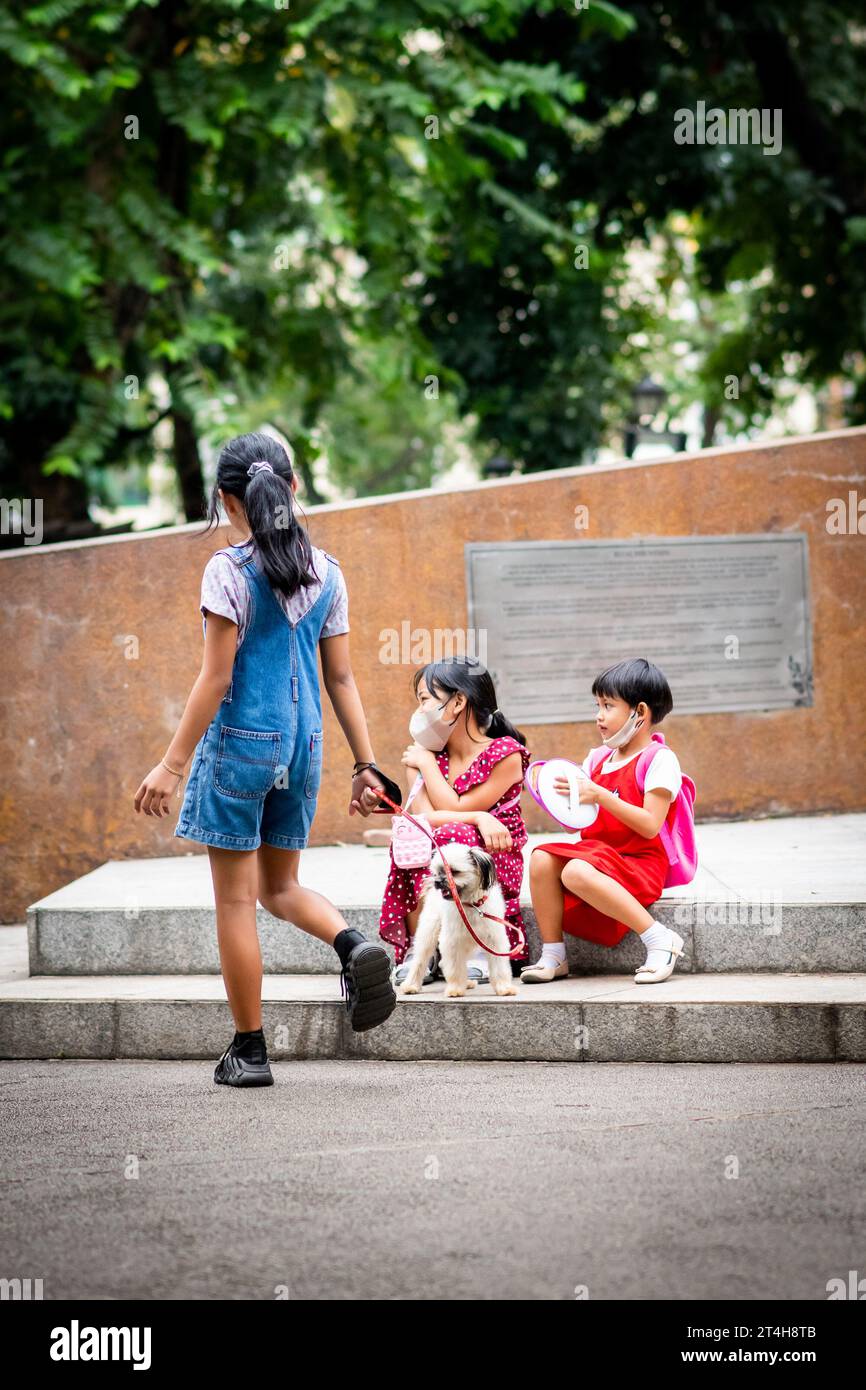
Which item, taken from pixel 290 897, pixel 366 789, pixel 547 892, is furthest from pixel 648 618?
pixel 290 897

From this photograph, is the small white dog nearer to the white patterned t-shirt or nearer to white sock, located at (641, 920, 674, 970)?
white sock, located at (641, 920, 674, 970)

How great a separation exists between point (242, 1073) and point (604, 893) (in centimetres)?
143

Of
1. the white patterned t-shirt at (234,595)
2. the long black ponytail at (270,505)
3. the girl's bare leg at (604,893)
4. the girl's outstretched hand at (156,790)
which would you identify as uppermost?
the long black ponytail at (270,505)

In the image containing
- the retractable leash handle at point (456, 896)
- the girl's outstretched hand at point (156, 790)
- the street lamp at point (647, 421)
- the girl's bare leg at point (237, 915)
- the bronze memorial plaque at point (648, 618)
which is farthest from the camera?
the street lamp at point (647, 421)

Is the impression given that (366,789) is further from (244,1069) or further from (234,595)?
(244,1069)

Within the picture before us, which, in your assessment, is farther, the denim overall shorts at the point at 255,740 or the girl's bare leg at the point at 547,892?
the girl's bare leg at the point at 547,892

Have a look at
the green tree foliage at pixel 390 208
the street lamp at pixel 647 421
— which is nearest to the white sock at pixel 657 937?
the green tree foliage at pixel 390 208

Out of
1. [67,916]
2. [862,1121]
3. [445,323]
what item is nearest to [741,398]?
[445,323]

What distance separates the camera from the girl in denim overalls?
15.8ft

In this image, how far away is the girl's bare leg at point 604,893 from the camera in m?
5.73

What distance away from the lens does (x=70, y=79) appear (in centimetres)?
1041

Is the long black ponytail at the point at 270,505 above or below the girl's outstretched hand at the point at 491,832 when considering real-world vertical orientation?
above

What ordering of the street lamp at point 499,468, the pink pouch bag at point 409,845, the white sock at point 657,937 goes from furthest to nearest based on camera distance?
the street lamp at point 499,468
the white sock at point 657,937
the pink pouch bag at point 409,845

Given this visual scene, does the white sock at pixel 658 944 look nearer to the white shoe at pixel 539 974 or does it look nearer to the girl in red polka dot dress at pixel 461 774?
the white shoe at pixel 539 974
